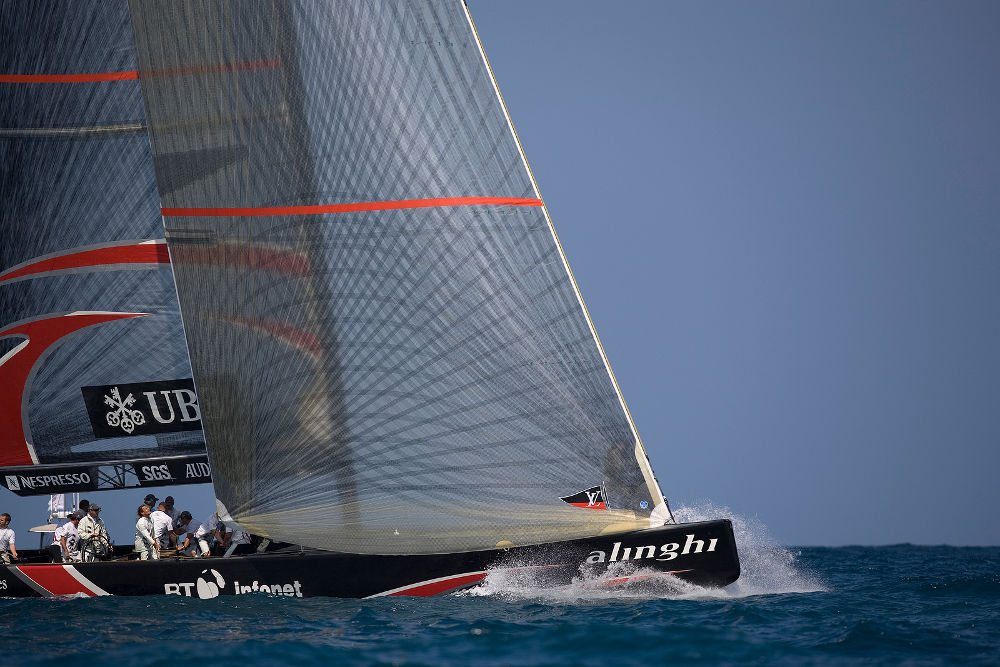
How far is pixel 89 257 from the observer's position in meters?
15.0

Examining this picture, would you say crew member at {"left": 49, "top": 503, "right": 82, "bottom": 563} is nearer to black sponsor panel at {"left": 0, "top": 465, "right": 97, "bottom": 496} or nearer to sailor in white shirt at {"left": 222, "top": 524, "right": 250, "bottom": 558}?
black sponsor panel at {"left": 0, "top": 465, "right": 97, "bottom": 496}

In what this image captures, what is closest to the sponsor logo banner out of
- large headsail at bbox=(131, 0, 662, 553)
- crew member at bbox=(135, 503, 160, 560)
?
large headsail at bbox=(131, 0, 662, 553)

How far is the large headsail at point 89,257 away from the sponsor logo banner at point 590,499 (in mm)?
6294

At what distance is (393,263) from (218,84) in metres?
2.93

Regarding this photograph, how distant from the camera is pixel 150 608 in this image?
11.6 metres

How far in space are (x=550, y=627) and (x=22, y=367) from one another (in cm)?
983

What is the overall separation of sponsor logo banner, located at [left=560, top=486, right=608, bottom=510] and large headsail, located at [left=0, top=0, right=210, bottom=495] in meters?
6.29

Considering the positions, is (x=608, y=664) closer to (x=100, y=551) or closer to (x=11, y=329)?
(x=100, y=551)

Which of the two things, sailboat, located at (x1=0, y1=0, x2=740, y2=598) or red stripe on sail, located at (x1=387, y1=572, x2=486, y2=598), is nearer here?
sailboat, located at (x1=0, y1=0, x2=740, y2=598)

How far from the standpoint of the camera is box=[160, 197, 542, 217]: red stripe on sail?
11.1m

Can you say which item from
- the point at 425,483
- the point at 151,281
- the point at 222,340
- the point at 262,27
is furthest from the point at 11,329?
the point at 425,483

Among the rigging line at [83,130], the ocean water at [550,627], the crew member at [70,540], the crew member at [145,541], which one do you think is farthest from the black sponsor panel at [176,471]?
the rigging line at [83,130]

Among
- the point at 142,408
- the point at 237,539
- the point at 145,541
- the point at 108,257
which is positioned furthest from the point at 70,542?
the point at 108,257

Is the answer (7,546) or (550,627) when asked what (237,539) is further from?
(550,627)
